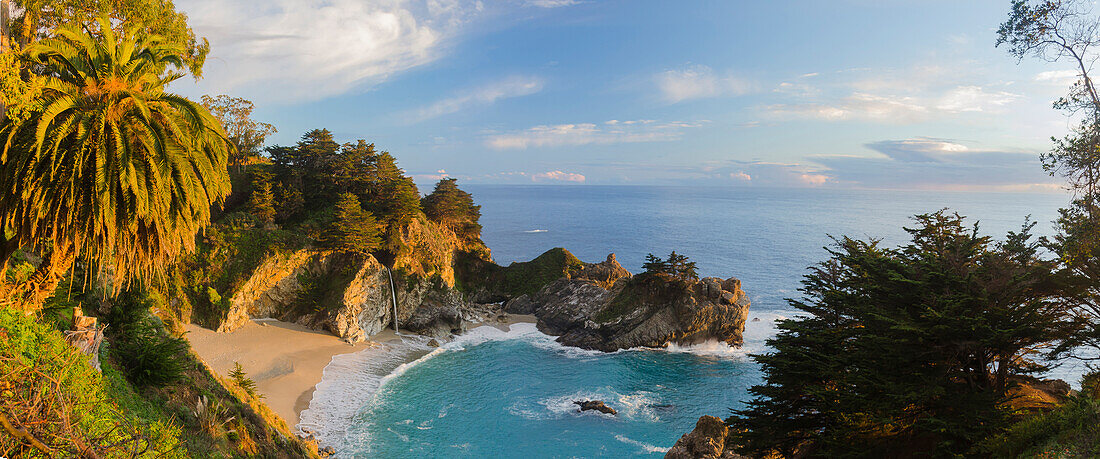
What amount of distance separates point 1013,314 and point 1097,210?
374 cm

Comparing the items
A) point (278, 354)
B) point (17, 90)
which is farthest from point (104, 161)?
point (278, 354)

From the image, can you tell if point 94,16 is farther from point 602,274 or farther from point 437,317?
point 602,274

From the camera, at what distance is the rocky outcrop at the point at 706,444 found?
22234mm

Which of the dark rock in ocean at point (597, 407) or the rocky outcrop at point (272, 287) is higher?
the rocky outcrop at point (272, 287)

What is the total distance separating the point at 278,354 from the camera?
125ft

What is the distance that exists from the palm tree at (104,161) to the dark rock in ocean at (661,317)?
135 feet

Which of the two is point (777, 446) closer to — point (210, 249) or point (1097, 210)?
point (1097, 210)

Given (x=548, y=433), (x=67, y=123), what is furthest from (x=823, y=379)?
(x=67, y=123)

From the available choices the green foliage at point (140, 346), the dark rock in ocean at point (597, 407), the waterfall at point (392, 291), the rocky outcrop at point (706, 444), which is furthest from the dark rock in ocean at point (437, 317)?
the green foliage at point (140, 346)

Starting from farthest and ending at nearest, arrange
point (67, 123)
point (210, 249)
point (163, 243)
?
point (210, 249)
point (163, 243)
point (67, 123)

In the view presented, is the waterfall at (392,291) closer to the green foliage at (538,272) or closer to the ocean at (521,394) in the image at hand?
the ocean at (521,394)

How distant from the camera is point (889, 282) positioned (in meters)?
18.1

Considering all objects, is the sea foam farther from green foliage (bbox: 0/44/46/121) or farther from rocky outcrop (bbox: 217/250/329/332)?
green foliage (bbox: 0/44/46/121)

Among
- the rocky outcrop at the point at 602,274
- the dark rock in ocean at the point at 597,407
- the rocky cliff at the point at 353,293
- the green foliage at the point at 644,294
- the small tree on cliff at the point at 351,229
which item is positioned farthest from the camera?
the rocky outcrop at the point at 602,274
